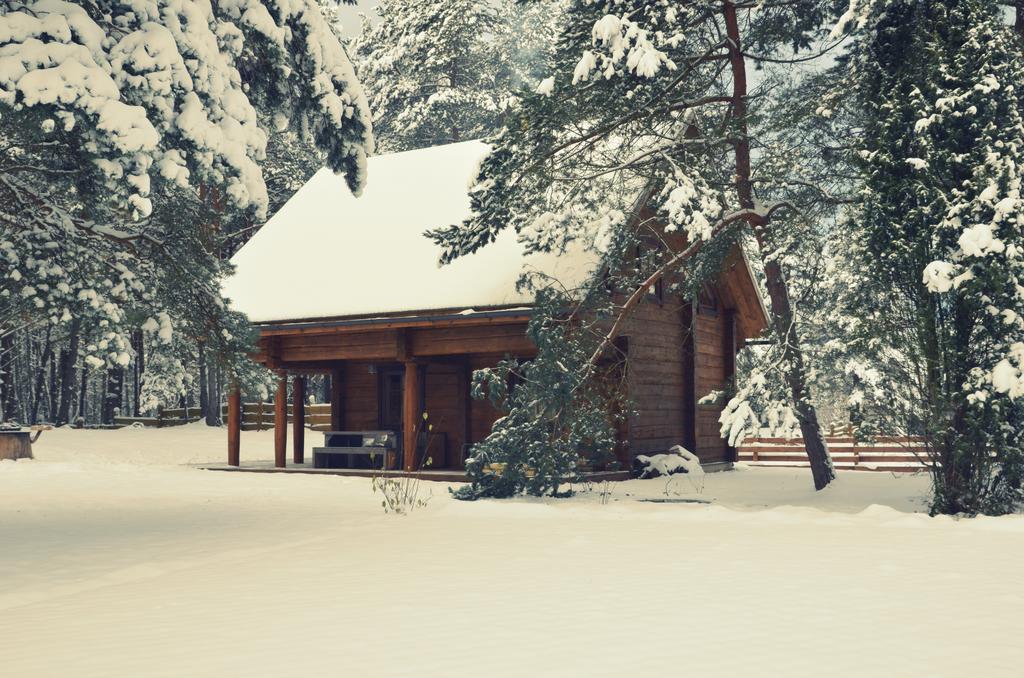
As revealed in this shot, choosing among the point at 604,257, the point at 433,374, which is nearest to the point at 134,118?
the point at 604,257

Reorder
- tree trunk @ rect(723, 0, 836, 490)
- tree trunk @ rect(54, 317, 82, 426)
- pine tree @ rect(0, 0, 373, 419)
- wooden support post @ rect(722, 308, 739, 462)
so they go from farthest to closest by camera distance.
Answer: tree trunk @ rect(54, 317, 82, 426) < wooden support post @ rect(722, 308, 739, 462) < tree trunk @ rect(723, 0, 836, 490) < pine tree @ rect(0, 0, 373, 419)

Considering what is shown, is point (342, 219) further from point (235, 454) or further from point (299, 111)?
point (299, 111)

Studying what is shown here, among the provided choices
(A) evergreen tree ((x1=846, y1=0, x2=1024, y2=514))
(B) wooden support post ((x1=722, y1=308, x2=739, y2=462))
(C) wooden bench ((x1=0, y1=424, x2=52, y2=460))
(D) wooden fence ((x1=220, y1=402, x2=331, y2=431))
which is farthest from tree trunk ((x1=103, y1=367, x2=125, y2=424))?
(A) evergreen tree ((x1=846, y1=0, x2=1024, y2=514))

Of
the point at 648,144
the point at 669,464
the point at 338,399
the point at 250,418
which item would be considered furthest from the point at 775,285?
the point at 250,418

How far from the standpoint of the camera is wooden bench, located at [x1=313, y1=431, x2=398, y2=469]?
71.9 ft

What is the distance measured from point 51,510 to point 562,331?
7.54 m

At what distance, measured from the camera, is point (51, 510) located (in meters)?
14.5

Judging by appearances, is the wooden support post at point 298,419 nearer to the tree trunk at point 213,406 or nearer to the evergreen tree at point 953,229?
the tree trunk at point 213,406

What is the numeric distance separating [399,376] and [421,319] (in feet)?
16.2

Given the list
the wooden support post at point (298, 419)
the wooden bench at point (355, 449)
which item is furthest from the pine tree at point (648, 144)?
the wooden support post at point (298, 419)

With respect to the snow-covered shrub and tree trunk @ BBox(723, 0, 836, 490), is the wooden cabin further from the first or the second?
tree trunk @ BBox(723, 0, 836, 490)

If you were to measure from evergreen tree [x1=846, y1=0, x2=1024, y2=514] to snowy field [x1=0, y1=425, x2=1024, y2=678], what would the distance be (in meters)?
1.01

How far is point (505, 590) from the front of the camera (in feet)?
26.1

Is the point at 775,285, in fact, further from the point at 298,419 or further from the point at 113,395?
→ the point at 113,395
